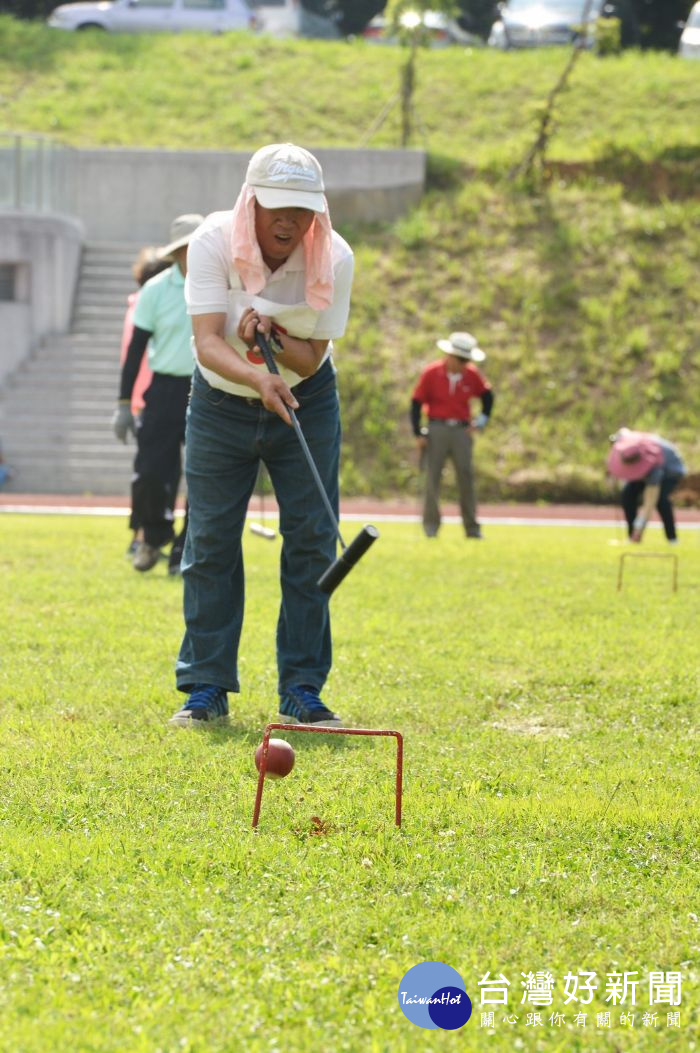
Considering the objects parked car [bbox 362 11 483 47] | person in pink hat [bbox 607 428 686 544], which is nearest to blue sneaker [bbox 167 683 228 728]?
person in pink hat [bbox 607 428 686 544]

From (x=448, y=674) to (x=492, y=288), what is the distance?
1770cm

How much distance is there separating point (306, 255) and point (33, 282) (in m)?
17.8

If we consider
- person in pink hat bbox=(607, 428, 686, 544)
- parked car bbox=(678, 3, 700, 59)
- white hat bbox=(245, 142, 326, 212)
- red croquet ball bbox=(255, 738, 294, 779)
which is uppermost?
white hat bbox=(245, 142, 326, 212)

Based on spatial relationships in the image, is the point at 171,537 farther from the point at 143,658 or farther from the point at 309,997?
the point at 309,997

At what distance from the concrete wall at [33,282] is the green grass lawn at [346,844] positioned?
49.1 ft

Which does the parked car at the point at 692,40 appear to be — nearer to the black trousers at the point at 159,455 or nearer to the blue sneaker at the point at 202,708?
the black trousers at the point at 159,455

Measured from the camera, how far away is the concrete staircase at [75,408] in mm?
20438

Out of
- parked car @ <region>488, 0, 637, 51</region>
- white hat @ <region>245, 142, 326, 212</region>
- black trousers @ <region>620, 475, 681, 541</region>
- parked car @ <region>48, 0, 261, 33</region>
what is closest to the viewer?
white hat @ <region>245, 142, 326, 212</region>

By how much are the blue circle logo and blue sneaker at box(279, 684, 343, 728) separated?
2281 mm

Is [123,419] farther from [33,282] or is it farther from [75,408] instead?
[33,282]

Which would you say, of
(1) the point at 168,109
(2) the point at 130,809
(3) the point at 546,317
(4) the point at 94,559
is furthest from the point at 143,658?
(1) the point at 168,109

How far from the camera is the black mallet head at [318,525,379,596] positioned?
4.98 m

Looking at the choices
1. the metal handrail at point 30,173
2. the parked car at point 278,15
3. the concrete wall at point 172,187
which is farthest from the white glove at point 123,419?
the parked car at point 278,15

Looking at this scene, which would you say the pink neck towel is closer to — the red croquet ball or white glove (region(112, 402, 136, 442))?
the red croquet ball
